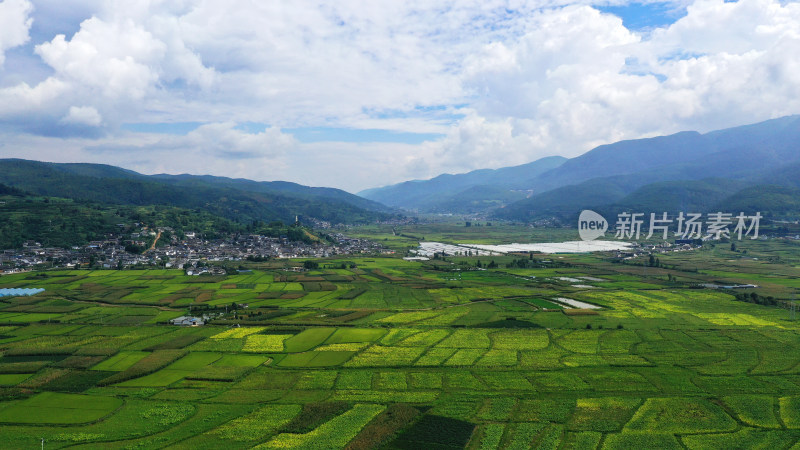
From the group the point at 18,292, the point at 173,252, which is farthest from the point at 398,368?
the point at 173,252

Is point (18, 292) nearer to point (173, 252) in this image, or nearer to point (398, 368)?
point (173, 252)

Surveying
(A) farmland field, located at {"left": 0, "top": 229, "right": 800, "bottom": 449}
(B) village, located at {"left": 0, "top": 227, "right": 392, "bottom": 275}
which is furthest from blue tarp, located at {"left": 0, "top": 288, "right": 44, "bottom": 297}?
(B) village, located at {"left": 0, "top": 227, "right": 392, "bottom": 275}

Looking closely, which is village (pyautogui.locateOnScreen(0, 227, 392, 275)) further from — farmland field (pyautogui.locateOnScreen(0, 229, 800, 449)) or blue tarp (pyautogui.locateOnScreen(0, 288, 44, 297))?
farmland field (pyautogui.locateOnScreen(0, 229, 800, 449))

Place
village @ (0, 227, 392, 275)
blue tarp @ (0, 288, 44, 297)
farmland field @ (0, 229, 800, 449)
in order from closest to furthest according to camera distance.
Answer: farmland field @ (0, 229, 800, 449), blue tarp @ (0, 288, 44, 297), village @ (0, 227, 392, 275)

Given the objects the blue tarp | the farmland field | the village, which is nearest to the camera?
the farmland field

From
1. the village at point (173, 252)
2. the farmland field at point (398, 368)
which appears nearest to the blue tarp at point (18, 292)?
the farmland field at point (398, 368)

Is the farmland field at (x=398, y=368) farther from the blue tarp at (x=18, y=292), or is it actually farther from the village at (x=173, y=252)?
the village at (x=173, y=252)

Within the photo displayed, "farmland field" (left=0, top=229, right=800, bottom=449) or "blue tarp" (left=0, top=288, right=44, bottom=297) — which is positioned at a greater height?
"farmland field" (left=0, top=229, right=800, bottom=449)
